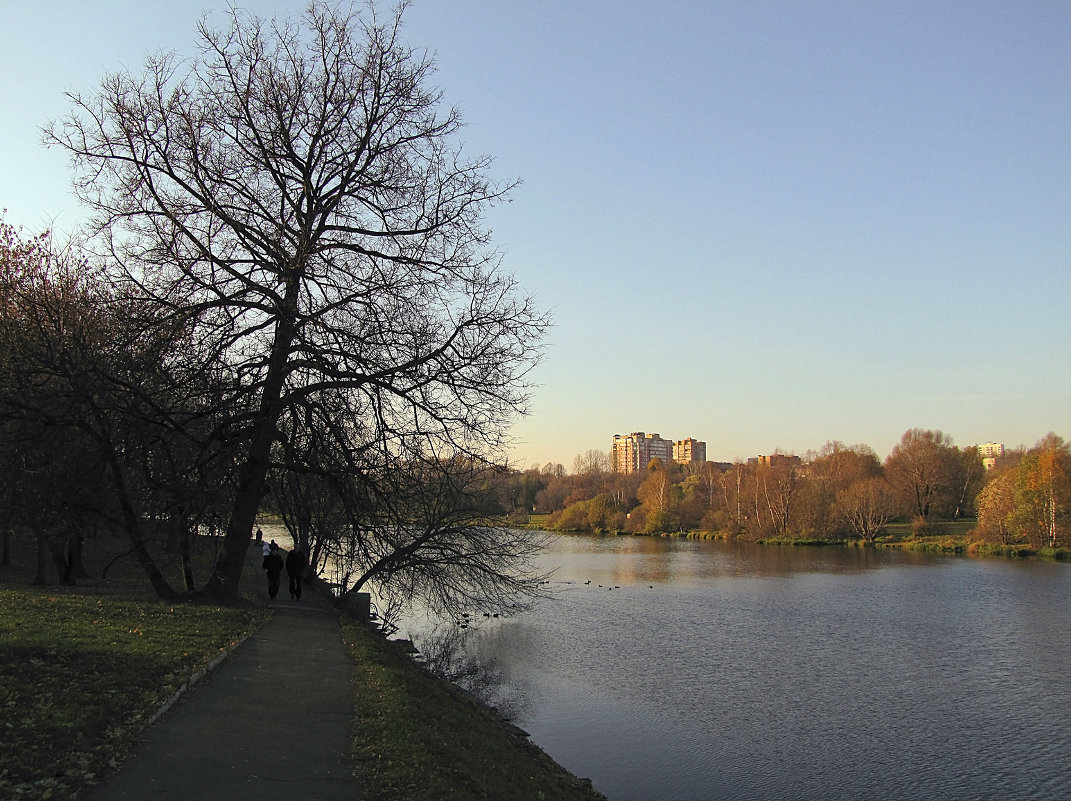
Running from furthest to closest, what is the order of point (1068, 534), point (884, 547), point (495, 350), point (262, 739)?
point (884, 547), point (1068, 534), point (495, 350), point (262, 739)

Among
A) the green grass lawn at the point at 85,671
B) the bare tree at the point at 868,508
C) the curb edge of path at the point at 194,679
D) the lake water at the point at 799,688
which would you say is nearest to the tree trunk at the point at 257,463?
the green grass lawn at the point at 85,671

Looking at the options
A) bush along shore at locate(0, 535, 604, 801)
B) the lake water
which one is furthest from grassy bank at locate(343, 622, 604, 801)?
the lake water

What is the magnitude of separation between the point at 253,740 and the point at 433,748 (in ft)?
A: 5.72

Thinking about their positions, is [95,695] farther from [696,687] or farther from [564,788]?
[696,687]

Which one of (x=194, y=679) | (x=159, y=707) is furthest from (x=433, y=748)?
(x=194, y=679)

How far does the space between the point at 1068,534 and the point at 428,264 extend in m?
52.6

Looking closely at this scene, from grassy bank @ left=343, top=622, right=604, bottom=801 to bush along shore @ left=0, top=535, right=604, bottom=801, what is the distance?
20mm

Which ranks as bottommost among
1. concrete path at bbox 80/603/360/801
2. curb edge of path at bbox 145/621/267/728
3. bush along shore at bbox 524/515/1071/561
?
bush along shore at bbox 524/515/1071/561

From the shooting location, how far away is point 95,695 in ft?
25.8

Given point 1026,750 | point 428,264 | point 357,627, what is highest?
point 428,264

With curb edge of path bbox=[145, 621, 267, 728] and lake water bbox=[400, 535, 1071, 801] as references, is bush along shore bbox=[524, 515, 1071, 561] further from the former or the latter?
curb edge of path bbox=[145, 621, 267, 728]

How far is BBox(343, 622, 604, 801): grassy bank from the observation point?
7.05 meters

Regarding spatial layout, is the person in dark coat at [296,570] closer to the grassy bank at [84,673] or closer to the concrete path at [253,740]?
the grassy bank at [84,673]

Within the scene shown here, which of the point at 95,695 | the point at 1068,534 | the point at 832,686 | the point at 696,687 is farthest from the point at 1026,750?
the point at 1068,534
